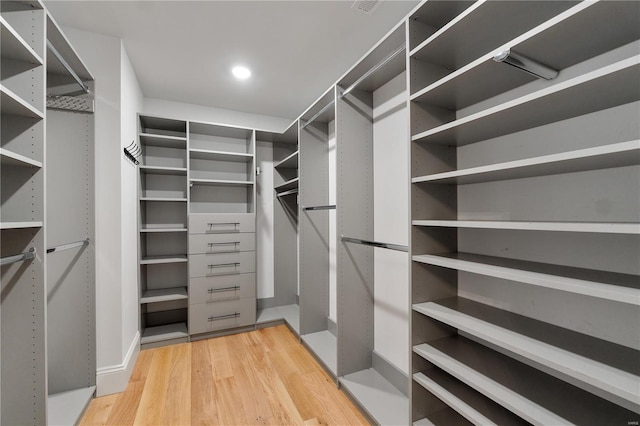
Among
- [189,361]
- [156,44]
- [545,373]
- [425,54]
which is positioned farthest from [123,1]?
[545,373]

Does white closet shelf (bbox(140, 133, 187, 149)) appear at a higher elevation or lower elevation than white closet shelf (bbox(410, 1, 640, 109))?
higher

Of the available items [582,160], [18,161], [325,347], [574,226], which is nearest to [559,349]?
[574,226]

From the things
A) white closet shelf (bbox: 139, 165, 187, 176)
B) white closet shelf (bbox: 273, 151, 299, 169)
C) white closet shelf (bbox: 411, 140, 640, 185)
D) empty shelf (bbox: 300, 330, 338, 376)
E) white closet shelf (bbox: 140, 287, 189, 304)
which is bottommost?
empty shelf (bbox: 300, 330, 338, 376)

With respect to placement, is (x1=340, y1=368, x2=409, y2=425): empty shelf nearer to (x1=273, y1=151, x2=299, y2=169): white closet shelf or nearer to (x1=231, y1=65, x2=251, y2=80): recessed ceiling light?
(x1=273, y1=151, x2=299, y2=169): white closet shelf

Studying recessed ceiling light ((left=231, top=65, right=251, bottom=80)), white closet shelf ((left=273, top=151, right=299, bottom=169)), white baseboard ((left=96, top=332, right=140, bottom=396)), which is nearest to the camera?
white baseboard ((left=96, top=332, right=140, bottom=396))

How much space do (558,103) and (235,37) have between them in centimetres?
200

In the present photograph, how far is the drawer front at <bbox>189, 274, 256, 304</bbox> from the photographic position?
2.70 metres

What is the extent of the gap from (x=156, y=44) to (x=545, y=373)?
10.1 ft

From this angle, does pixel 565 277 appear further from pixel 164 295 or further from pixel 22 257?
pixel 164 295

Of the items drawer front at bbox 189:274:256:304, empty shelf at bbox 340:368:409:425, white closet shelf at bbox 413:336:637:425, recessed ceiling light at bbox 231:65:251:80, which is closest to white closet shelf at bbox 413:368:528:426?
white closet shelf at bbox 413:336:637:425

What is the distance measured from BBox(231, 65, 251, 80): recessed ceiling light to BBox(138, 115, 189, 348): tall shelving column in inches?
31.1

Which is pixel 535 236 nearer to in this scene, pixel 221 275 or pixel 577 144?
pixel 577 144

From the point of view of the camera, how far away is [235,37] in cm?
195

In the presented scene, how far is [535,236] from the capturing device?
1113mm
